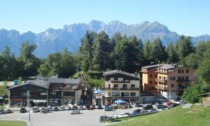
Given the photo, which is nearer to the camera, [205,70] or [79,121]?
[205,70]

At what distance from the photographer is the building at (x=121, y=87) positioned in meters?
79.8

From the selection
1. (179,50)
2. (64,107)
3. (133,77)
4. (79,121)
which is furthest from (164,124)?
(179,50)

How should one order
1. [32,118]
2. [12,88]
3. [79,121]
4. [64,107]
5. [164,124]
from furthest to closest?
1. [12,88]
2. [64,107]
3. [32,118]
4. [79,121]
5. [164,124]

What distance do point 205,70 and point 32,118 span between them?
90.0ft

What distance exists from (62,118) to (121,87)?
22.6 metres

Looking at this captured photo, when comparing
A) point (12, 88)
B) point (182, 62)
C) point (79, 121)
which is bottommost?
point (79, 121)

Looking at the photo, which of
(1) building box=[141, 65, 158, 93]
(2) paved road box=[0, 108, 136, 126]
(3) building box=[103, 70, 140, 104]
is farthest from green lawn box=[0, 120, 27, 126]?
(1) building box=[141, 65, 158, 93]

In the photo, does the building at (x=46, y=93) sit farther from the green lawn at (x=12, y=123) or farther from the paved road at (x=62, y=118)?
the green lawn at (x=12, y=123)

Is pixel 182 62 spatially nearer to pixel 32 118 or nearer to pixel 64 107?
pixel 64 107

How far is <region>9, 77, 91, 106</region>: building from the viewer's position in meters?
78.3

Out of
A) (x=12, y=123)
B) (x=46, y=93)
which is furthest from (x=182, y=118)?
(x=46, y=93)

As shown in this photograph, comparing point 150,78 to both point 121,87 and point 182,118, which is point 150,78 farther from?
point 182,118

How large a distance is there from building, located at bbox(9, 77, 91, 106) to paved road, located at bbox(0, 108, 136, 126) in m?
8.70

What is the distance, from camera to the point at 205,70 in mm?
52594
